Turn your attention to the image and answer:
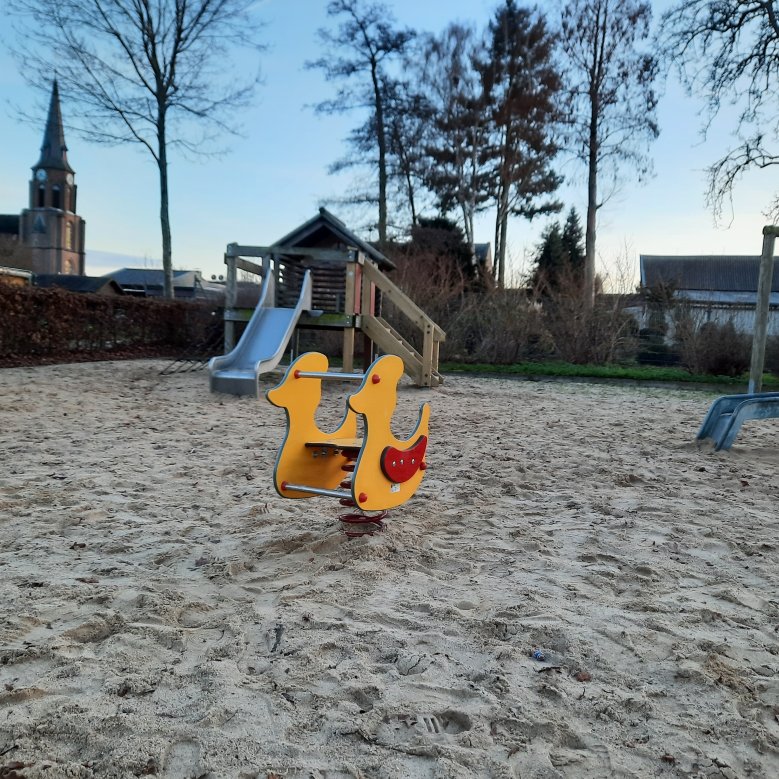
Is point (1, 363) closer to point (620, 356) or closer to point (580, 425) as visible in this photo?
point (580, 425)

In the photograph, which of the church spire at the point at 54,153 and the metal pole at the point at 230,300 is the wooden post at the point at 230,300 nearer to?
the metal pole at the point at 230,300

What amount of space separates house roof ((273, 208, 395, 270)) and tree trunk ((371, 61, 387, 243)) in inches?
401

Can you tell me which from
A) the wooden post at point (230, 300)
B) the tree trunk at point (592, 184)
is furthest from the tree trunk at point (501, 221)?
the wooden post at point (230, 300)

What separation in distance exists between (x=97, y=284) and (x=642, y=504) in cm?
4216

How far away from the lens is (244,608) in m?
2.57

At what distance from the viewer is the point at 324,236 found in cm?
1340

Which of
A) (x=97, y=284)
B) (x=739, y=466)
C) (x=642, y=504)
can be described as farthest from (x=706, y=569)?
(x=97, y=284)

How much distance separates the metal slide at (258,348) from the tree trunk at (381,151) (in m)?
13.2

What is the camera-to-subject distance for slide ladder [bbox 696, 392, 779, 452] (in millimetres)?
5910

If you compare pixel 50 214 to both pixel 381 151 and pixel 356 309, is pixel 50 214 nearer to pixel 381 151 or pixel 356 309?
pixel 381 151

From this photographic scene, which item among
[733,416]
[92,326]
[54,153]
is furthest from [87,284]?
[733,416]

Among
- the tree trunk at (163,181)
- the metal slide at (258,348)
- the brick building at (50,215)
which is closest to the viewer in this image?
the metal slide at (258,348)

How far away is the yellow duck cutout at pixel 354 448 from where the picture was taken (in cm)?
321

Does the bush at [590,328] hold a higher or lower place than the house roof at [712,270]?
lower
